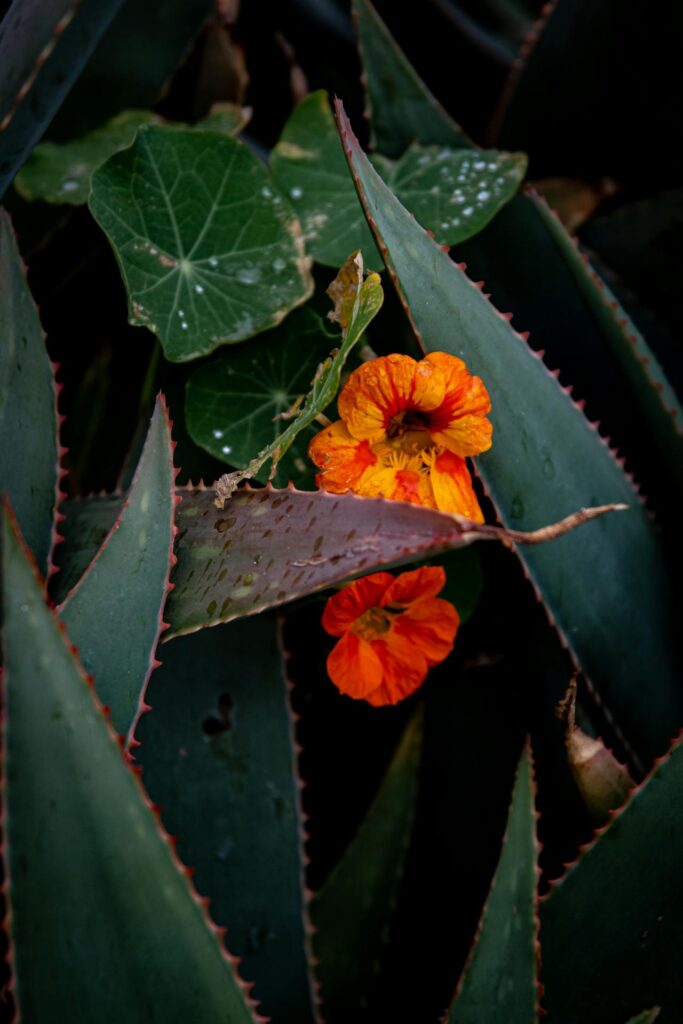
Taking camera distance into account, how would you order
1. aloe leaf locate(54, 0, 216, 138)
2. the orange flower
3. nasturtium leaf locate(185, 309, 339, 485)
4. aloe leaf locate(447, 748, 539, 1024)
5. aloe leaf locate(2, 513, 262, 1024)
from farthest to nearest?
aloe leaf locate(54, 0, 216, 138), nasturtium leaf locate(185, 309, 339, 485), the orange flower, aloe leaf locate(447, 748, 539, 1024), aloe leaf locate(2, 513, 262, 1024)

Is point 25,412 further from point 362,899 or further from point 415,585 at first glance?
point 362,899

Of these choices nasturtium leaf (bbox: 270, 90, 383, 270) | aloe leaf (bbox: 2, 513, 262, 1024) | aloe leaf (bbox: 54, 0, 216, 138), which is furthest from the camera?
aloe leaf (bbox: 54, 0, 216, 138)

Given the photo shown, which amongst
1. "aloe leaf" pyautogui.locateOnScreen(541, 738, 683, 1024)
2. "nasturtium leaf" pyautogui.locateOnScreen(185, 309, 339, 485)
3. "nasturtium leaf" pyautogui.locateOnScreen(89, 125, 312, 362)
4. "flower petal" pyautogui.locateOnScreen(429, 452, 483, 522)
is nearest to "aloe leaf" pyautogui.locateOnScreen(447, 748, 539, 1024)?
"aloe leaf" pyautogui.locateOnScreen(541, 738, 683, 1024)

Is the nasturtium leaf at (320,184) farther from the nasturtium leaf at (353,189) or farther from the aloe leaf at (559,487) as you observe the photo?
the aloe leaf at (559,487)

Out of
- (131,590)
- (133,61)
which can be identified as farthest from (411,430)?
(133,61)

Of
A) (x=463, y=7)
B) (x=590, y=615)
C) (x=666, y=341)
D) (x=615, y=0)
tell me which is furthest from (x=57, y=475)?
(x=463, y=7)

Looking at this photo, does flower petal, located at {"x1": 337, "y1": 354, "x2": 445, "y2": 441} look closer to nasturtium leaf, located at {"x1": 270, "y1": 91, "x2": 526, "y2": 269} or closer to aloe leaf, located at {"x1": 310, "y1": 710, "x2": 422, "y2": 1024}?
nasturtium leaf, located at {"x1": 270, "y1": 91, "x2": 526, "y2": 269}
